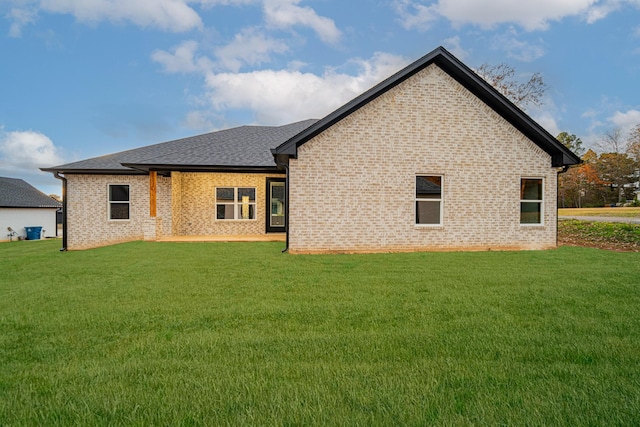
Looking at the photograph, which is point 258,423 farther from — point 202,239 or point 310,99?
point 310,99

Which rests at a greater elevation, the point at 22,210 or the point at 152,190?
the point at 152,190

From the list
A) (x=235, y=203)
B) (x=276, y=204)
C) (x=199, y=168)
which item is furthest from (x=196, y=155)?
(x=276, y=204)

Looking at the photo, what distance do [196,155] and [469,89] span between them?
35.3 feet

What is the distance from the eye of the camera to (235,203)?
15633mm

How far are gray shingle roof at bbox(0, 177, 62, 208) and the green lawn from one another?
1365 inches

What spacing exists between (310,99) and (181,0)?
52.2ft

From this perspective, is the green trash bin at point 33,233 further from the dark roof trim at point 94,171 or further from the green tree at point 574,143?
the green tree at point 574,143

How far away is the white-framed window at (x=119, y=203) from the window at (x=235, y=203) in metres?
Result: 3.67

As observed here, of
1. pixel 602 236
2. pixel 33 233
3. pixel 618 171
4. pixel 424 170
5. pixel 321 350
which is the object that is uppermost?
pixel 618 171

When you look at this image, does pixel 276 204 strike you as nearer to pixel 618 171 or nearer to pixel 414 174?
pixel 414 174

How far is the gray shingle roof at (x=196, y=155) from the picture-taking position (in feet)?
44.1

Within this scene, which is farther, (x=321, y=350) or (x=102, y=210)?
(x=102, y=210)

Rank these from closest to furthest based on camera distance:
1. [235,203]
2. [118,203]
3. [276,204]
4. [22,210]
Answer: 1. [118,203]
2. [235,203]
3. [276,204]
4. [22,210]

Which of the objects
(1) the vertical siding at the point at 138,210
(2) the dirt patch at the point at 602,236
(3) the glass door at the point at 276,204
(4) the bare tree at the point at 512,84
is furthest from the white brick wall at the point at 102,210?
(4) the bare tree at the point at 512,84
